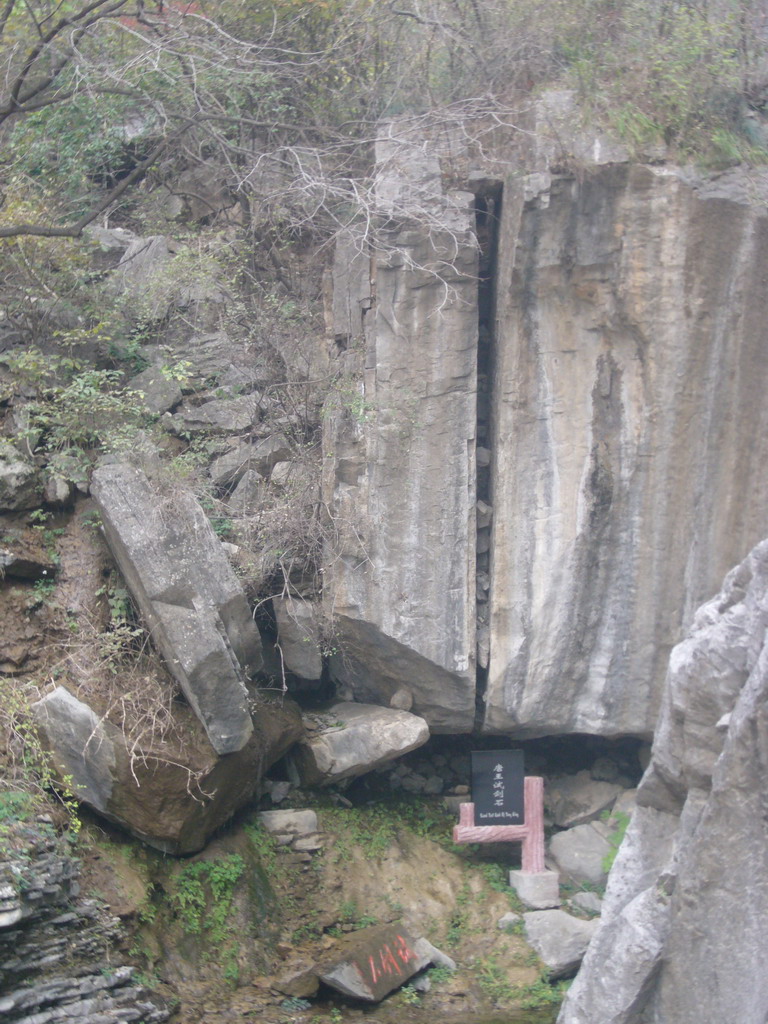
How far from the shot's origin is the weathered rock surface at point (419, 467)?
688 cm

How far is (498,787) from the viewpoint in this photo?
275 inches

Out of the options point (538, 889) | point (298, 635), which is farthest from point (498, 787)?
point (298, 635)

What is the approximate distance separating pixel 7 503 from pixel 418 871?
3851 mm

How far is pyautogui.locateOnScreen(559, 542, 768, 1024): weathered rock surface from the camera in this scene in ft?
12.9

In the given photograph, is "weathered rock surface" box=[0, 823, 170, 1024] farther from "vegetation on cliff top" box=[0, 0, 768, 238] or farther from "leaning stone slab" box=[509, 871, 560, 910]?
"vegetation on cliff top" box=[0, 0, 768, 238]

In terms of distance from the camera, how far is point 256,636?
664 cm

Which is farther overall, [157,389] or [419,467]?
[157,389]

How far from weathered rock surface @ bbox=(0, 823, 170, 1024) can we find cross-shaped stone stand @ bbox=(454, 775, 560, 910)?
2.46 meters

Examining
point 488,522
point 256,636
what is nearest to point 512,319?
point 488,522

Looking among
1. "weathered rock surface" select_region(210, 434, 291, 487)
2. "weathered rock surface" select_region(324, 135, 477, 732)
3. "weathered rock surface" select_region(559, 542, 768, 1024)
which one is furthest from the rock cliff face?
"weathered rock surface" select_region(559, 542, 768, 1024)

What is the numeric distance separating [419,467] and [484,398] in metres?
0.80

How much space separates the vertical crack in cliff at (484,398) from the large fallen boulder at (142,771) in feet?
6.41

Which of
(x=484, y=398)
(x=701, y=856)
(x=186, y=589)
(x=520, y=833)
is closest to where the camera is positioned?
(x=701, y=856)

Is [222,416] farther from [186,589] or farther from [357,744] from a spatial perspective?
[357,744]
